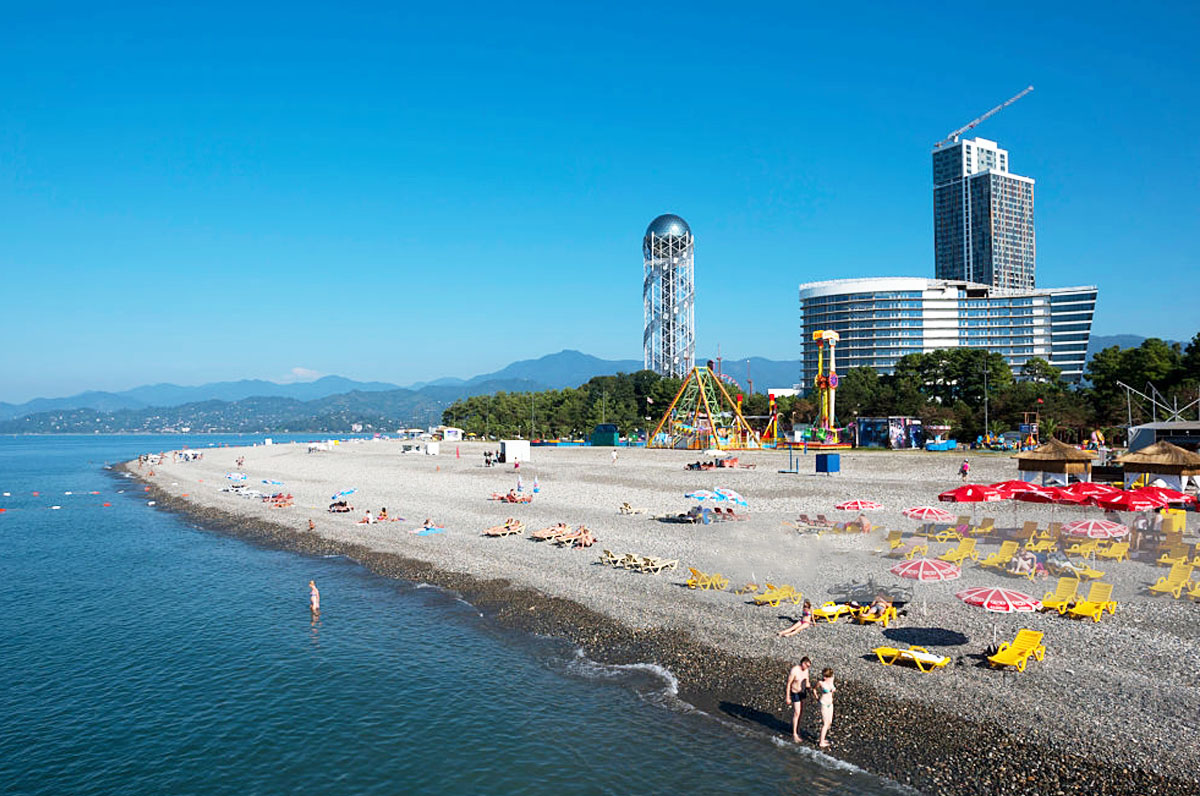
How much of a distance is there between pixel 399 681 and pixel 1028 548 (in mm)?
21349

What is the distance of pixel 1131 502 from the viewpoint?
1048 inches

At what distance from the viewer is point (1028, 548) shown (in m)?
25.0

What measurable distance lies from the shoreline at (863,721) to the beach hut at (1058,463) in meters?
25.9

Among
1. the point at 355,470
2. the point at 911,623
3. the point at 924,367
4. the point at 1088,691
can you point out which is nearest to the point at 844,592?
the point at 911,623

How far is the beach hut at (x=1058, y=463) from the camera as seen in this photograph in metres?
34.4

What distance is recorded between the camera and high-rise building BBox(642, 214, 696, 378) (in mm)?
193750

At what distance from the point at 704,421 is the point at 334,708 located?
68.9 meters

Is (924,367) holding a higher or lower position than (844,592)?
higher

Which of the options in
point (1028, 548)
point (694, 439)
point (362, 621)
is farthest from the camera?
point (694, 439)

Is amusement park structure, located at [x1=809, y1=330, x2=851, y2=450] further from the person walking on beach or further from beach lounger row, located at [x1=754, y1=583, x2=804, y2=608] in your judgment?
the person walking on beach

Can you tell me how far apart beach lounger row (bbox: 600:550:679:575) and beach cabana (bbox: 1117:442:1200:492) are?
23.3m

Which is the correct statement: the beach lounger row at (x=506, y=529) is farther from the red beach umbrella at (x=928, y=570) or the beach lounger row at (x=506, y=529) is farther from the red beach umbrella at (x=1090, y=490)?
the red beach umbrella at (x=1090, y=490)

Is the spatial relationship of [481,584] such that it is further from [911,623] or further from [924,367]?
[924,367]

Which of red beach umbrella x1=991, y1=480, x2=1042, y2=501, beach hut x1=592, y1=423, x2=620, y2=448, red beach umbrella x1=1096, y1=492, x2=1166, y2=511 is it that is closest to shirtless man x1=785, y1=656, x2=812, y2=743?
red beach umbrella x1=991, y1=480, x2=1042, y2=501
